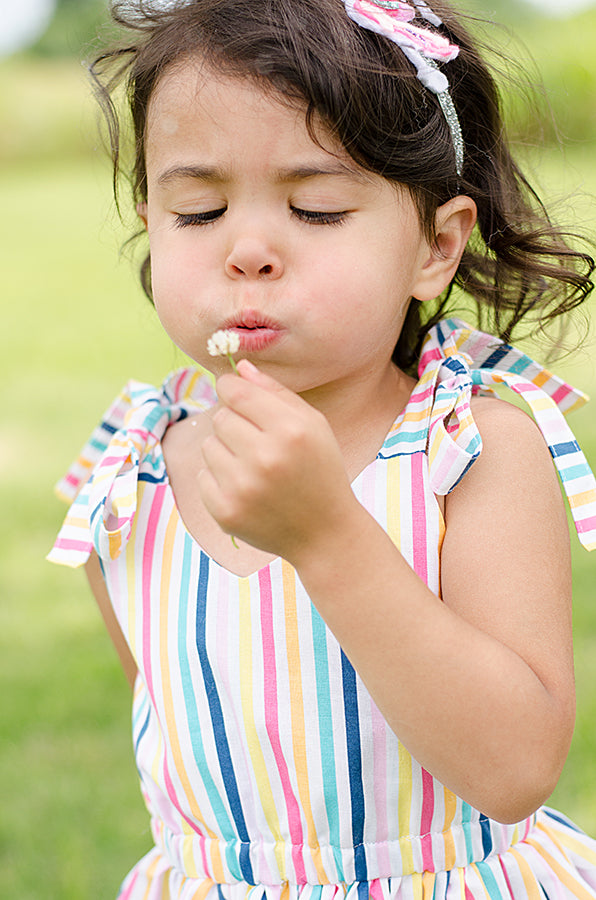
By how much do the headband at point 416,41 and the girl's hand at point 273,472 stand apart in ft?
1.69

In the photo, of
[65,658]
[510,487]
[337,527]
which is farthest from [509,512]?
[65,658]

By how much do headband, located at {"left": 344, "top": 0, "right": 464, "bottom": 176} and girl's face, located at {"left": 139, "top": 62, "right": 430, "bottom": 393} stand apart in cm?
16

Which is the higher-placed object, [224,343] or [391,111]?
[391,111]

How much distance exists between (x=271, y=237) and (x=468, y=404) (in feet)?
1.00

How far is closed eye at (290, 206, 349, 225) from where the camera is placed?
1.19 metres

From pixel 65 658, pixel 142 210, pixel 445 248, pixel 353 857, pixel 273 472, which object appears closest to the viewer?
pixel 273 472

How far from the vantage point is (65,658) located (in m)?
2.76

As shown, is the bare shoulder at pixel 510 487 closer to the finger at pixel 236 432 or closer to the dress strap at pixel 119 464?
the finger at pixel 236 432

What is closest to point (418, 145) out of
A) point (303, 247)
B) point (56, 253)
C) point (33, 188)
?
point (303, 247)

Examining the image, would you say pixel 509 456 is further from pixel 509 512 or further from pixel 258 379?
pixel 258 379

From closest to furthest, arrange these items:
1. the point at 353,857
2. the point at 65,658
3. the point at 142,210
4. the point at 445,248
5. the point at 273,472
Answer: the point at 273,472
the point at 353,857
the point at 445,248
the point at 142,210
the point at 65,658

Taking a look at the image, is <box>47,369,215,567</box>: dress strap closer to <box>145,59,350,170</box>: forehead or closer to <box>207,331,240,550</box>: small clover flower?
<box>207,331,240,550</box>: small clover flower

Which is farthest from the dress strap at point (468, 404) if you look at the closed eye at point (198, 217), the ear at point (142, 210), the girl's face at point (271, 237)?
the ear at point (142, 210)

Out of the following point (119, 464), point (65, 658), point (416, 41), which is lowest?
point (65, 658)
